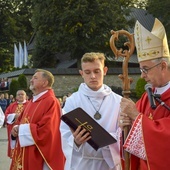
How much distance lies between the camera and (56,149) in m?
5.70

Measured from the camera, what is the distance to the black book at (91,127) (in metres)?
3.61

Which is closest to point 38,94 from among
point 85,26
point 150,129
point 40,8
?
point 150,129

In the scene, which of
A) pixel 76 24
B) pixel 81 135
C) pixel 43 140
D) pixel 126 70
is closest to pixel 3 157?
pixel 43 140

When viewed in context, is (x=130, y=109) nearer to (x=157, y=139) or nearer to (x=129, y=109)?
(x=129, y=109)

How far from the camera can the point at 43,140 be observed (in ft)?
18.2

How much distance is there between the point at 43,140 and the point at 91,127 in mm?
2078

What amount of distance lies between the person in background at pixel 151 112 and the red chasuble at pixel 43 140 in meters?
2.33

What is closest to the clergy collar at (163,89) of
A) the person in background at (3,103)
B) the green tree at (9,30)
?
the person in background at (3,103)

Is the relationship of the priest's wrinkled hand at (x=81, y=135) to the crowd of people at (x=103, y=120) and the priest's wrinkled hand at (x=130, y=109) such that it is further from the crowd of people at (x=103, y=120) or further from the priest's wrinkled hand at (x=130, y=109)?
the priest's wrinkled hand at (x=130, y=109)

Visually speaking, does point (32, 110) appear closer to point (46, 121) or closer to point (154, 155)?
point (46, 121)

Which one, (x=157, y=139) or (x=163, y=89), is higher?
(x=163, y=89)

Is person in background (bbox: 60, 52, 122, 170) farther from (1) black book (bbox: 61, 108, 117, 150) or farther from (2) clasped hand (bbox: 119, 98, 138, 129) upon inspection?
(2) clasped hand (bbox: 119, 98, 138, 129)

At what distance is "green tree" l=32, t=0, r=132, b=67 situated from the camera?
Result: 30.5 m

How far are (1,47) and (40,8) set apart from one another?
1465 cm
